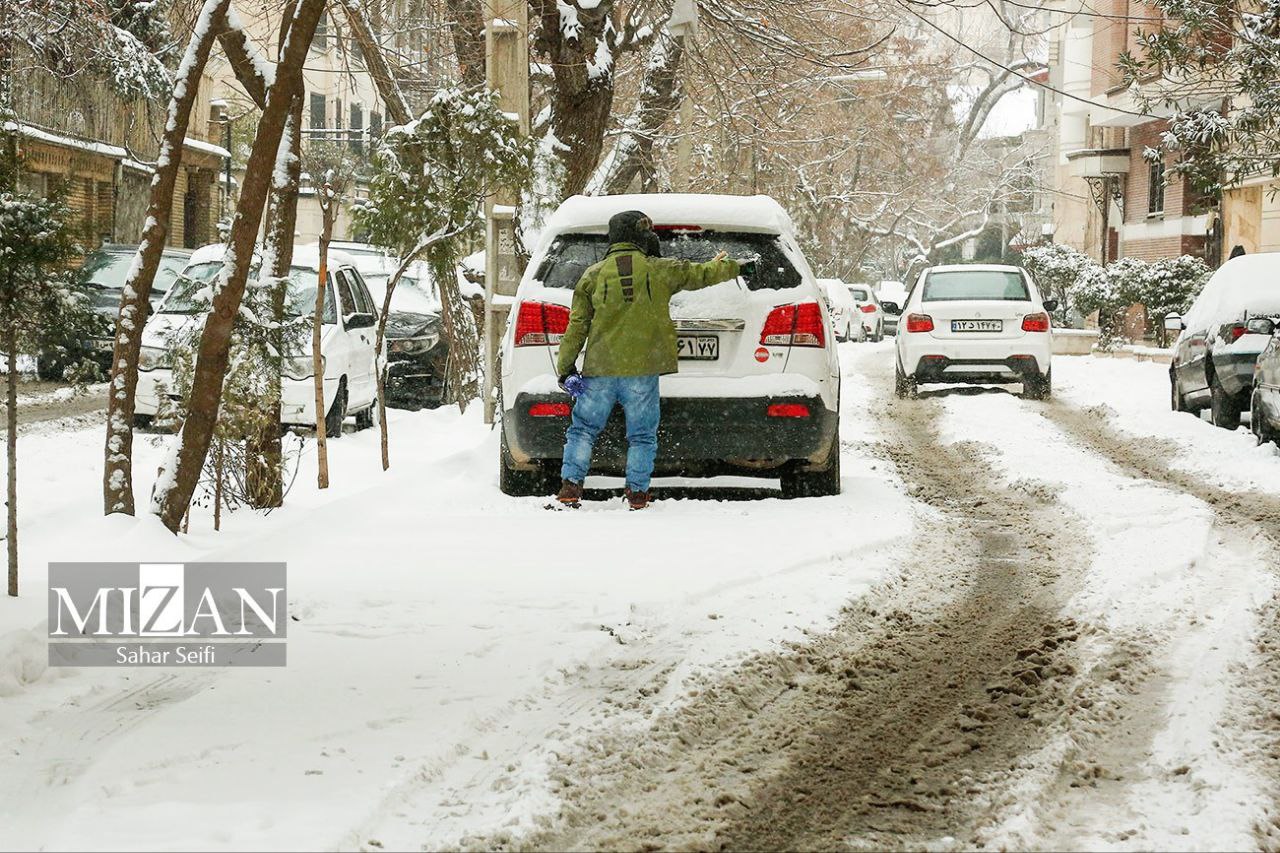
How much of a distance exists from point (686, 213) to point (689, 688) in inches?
191

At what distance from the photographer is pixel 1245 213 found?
36.8 m

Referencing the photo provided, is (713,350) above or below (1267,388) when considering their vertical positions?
above

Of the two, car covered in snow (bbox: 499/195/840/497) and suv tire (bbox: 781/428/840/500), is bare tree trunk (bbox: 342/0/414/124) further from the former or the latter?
suv tire (bbox: 781/428/840/500)

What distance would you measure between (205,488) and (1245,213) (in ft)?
101

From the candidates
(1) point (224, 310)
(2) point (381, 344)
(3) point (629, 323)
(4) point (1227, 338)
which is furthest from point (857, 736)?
(4) point (1227, 338)

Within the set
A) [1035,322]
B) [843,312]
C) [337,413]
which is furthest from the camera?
[843,312]

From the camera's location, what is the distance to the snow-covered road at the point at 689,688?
4328mm

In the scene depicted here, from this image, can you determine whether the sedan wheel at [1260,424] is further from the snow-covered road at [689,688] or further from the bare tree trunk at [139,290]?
the bare tree trunk at [139,290]

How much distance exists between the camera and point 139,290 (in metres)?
8.54

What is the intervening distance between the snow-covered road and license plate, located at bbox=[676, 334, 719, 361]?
85 centimetres

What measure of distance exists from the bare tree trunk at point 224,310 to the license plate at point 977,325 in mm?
13005

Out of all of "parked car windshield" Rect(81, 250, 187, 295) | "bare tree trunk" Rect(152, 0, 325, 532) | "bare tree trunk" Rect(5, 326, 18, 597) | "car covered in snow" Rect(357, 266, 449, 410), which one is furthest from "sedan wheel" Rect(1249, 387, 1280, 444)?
"parked car windshield" Rect(81, 250, 187, 295)

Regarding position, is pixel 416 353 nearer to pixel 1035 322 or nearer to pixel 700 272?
pixel 1035 322

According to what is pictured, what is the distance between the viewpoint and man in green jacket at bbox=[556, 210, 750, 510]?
944 centimetres
